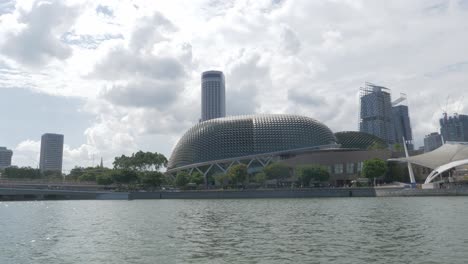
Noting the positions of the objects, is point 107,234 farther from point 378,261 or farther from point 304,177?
point 304,177

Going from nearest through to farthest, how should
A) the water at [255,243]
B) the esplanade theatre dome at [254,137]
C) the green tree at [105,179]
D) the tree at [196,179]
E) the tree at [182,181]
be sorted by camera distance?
the water at [255,243], the tree at [182,181], the tree at [196,179], the green tree at [105,179], the esplanade theatre dome at [254,137]

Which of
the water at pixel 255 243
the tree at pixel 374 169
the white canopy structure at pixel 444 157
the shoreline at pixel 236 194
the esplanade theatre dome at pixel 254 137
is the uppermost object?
the esplanade theatre dome at pixel 254 137

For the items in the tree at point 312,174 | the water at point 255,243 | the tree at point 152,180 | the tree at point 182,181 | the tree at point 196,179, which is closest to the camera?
the water at point 255,243

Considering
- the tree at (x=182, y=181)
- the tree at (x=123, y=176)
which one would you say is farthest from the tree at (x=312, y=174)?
the tree at (x=123, y=176)

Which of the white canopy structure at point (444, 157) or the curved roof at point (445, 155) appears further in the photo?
the curved roof at point (445, 155)

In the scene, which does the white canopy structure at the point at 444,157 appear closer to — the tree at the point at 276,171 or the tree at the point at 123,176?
the tree at the point at 276,171

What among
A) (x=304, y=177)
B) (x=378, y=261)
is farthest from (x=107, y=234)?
(x=304, y=177)

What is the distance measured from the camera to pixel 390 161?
14162cm

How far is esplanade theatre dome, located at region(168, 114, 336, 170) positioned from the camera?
181 metres

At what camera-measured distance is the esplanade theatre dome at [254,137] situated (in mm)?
181375

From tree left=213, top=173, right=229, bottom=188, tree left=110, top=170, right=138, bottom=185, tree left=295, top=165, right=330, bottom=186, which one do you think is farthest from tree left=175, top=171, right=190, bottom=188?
tree left=295, top=165, right=330, bottom=186

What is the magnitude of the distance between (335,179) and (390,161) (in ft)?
61.8

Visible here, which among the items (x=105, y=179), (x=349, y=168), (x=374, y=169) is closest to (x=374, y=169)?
(x=374, y=169)

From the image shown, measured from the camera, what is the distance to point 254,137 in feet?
601
